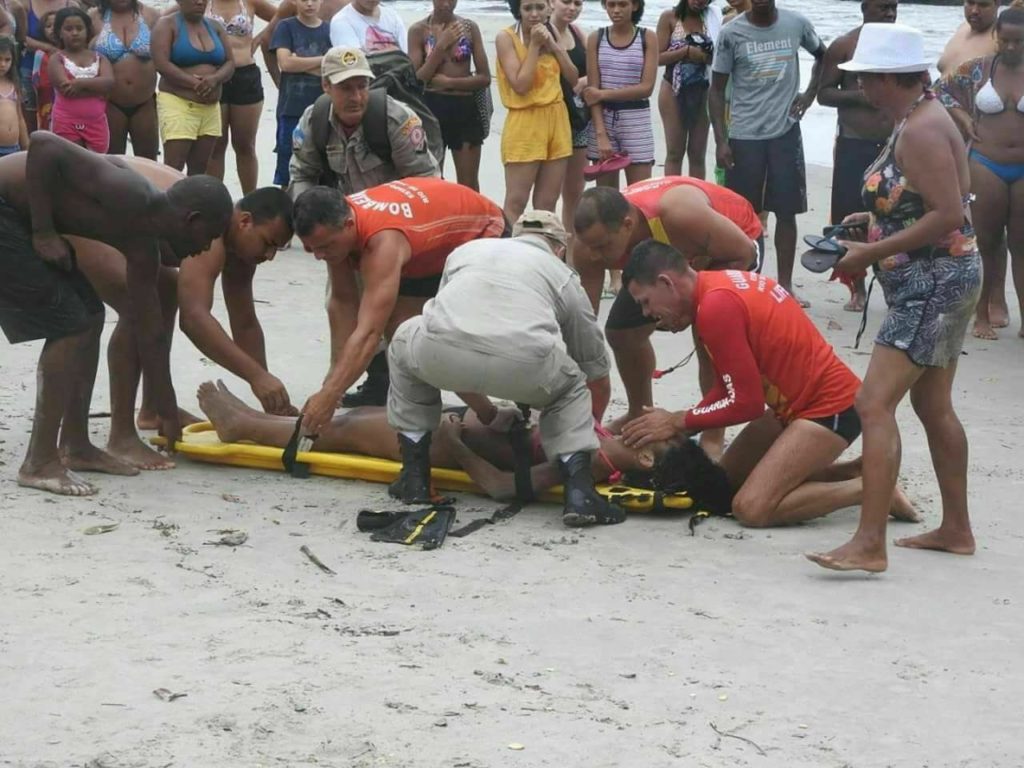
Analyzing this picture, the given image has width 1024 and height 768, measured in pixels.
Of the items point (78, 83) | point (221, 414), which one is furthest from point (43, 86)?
point (221, 414)

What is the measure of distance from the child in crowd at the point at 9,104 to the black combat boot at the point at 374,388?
2838 mm

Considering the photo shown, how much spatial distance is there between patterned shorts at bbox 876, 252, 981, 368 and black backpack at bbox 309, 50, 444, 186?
2.58 meters

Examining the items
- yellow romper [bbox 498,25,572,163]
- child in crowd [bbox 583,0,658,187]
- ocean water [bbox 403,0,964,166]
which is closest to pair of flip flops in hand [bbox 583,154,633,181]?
child in crowd [bbox 583,0,658,187]

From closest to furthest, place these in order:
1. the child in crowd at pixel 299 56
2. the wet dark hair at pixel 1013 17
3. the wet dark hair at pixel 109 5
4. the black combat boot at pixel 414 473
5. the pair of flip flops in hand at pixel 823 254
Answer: the pair of flip flops in hand at pixel 823 254 < the black combat boot at pixel 414 473 < the wet dark hair at pixel 1013 17 < the wet dark hair at pixel 109 5 < the child in crowd at pixel 299 56

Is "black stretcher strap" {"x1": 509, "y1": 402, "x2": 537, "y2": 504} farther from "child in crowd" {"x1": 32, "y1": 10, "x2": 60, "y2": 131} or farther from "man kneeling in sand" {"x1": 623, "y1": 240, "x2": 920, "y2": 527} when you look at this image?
"child in crowd" {"x1": 32, "y1": 10, "x2": 60, "y2": 131}

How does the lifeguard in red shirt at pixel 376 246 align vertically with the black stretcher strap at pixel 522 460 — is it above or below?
above

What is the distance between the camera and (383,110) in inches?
269

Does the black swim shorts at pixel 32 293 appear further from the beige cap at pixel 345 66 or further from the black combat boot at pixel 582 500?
the black combat boot at pixel 582 500

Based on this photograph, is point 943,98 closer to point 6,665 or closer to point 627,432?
point 627,432

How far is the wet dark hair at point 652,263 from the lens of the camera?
5469 millimetres

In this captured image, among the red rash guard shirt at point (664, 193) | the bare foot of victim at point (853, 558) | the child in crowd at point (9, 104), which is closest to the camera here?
the bare foot of victim at point (853, 558)

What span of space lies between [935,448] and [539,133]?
447 cm

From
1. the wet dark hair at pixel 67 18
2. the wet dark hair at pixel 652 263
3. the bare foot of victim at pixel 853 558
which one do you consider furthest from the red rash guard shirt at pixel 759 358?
the wet dark hair at pixel 67 18

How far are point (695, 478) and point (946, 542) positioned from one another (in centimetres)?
89
